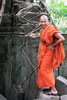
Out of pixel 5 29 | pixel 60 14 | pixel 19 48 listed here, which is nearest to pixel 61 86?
pixel 19 48

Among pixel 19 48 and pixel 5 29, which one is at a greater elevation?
pixel 5 29

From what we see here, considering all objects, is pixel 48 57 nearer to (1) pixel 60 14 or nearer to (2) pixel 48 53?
(2) pixel 48 53

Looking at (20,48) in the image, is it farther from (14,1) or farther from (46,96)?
(46,96)

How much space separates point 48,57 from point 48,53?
96 mm

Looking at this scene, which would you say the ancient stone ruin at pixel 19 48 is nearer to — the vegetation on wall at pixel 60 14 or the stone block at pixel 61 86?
the stone block at pixel 61 86

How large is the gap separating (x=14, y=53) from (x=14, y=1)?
81.3 inches

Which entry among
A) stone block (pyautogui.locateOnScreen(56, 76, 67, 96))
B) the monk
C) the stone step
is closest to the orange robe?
the monk

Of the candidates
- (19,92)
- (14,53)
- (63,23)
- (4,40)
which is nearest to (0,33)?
(4,40)

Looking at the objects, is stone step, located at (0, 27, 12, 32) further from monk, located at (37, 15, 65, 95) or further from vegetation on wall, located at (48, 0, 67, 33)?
vegetation on wall, located at (48, 0, 67, 33)

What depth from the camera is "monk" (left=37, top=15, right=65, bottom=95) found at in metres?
5.87

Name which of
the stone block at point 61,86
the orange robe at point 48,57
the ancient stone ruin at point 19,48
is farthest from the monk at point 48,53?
the ancient stone ruin at point 19,48

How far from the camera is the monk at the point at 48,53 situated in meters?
5.87

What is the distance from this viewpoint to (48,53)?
19.5 ft

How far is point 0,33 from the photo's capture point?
9492 mm
